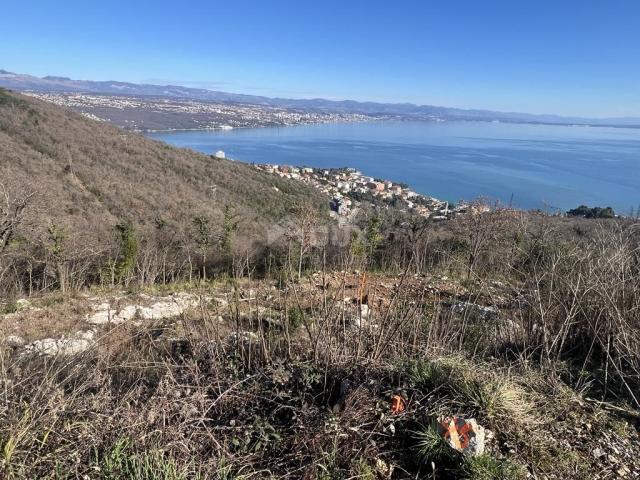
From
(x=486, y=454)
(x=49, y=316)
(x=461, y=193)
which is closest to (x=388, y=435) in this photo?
(x=486, y=454)

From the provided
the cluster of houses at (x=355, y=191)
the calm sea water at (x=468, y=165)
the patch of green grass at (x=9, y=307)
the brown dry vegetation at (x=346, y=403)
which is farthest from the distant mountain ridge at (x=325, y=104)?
the brown dry vegetation at (x=346, y=403)

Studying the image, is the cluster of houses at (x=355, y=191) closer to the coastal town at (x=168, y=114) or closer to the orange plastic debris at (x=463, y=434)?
the orange plastic debris at (x=463, y=434)

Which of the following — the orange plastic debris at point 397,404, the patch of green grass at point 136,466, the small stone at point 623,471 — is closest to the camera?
the patch of green grass at point 136,466

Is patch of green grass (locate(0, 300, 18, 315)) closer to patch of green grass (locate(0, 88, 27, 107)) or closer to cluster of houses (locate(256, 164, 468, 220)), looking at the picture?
cluster of houses (locate(256, 164, 468, 220))

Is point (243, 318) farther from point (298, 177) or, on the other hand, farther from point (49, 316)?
point (298, 177)

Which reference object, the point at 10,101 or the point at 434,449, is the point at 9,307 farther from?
the point at 10,101

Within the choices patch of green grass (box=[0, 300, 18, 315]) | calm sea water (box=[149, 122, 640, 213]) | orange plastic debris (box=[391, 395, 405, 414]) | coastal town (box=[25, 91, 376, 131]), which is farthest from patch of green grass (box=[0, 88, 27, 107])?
orange plastic debris (box=[391, 395, 405, 414])

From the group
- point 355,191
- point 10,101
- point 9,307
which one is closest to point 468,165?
point 355,191
